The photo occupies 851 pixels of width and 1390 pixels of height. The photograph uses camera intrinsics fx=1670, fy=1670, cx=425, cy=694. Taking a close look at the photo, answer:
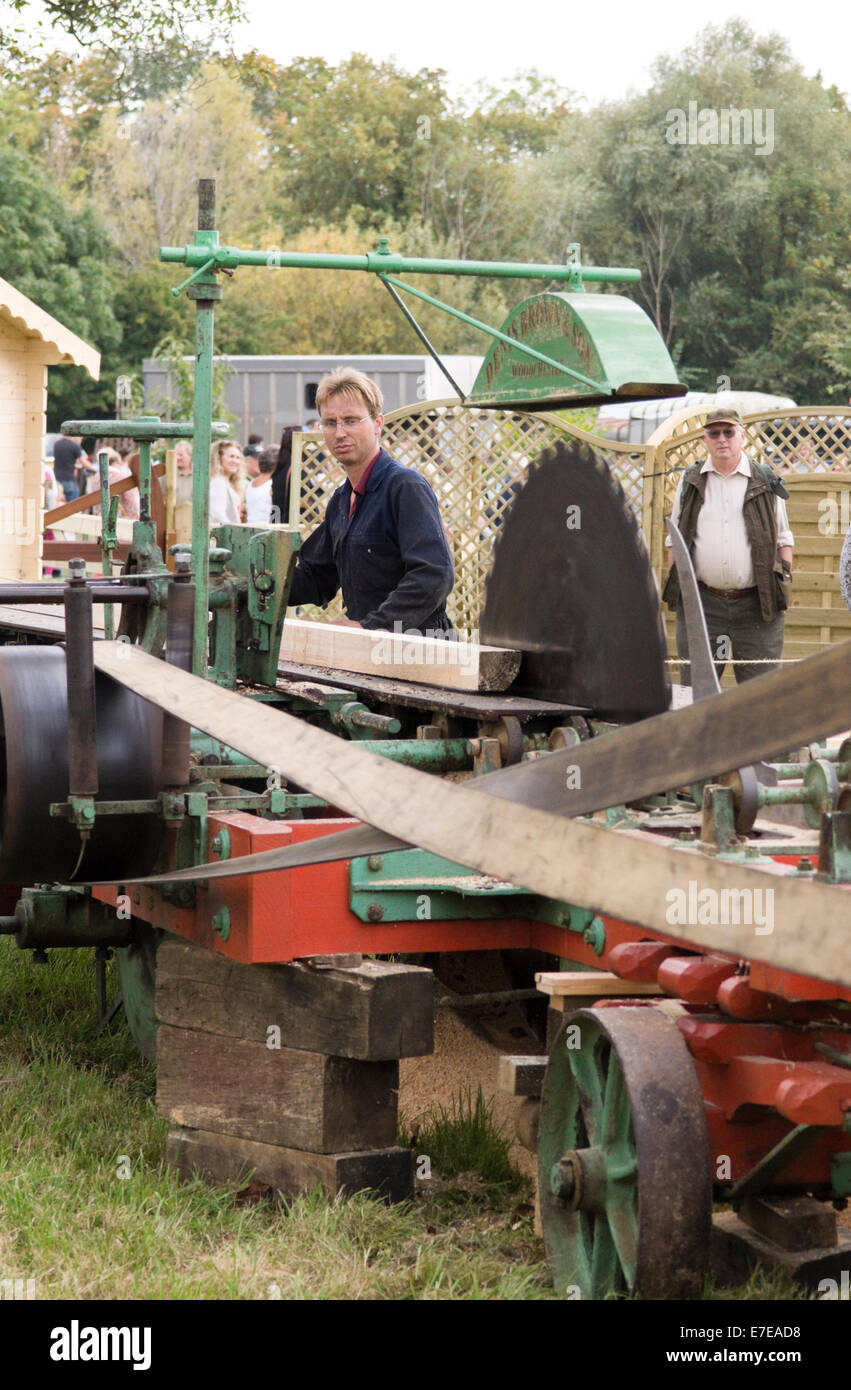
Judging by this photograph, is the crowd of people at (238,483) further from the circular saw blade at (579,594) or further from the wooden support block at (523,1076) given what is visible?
the wooden support block at (523,1076)

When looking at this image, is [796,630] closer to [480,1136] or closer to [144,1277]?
[480,1136]

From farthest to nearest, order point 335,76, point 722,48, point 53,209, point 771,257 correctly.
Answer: point 335,76
point 722,48
point 771,257
point 53,209

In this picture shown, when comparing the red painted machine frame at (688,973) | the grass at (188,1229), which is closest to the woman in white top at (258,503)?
the grass at (188,1229)

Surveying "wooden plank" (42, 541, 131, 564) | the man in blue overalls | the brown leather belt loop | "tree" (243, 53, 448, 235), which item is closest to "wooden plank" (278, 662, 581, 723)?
the man in blue overalls

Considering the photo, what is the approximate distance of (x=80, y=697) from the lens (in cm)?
350

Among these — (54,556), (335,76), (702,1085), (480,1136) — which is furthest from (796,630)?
(335,76)

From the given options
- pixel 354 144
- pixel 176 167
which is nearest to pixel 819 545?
pixel 176 167

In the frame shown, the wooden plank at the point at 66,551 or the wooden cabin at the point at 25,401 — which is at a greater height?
the wooden cabin at the point at 25,401

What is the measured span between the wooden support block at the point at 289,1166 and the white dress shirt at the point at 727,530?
491 cm

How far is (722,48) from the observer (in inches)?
1788

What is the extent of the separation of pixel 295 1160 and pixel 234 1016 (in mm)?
366

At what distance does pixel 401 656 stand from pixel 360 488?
38.2 inches

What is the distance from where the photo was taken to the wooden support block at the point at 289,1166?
3.47 metres

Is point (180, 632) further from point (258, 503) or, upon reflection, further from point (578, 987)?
point (258, 503)
